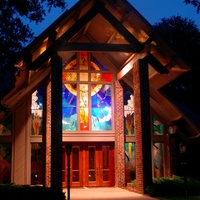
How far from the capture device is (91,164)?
21.8m

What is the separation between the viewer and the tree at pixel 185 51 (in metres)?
31.4

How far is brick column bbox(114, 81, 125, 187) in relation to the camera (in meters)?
21.4

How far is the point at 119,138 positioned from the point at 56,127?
17.8ft

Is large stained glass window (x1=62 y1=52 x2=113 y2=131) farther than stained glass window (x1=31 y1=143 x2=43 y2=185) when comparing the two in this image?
Yes

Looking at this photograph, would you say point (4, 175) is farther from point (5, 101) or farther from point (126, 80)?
point (126, 80)

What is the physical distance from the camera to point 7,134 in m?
20.9

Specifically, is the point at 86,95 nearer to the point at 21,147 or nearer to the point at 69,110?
the point at 69,110

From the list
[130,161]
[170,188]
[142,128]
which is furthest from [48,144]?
[170,188]

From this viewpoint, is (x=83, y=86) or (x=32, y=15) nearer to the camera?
(x=32, y=15)

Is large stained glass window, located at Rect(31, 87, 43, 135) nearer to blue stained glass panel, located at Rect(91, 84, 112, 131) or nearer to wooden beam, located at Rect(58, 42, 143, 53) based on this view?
blue stained glass panel, located at Rect(91, 84, 112, 131)

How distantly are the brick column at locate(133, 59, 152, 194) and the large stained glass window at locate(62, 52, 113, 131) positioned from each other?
11.8 feet

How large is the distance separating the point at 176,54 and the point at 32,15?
7.82 m

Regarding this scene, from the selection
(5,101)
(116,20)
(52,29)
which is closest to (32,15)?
(52,29)

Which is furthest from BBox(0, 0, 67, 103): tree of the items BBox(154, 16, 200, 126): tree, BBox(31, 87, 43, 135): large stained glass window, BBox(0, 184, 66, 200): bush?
BBox(154, 16, 200, 126): tree
